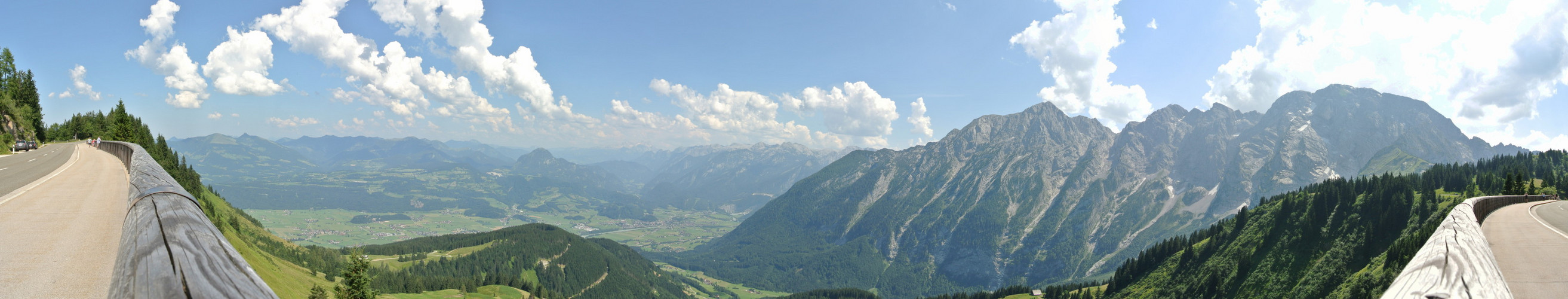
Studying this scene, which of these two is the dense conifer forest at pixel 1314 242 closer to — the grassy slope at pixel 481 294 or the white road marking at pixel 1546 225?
the white road marking at pixel 1546 225

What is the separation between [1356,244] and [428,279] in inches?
9345

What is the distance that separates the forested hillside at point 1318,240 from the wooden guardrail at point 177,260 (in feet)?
430

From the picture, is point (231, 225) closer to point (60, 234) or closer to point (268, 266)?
point (268, 266)

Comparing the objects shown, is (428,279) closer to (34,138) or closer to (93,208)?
(34,138)

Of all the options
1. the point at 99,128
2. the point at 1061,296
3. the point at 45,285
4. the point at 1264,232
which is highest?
the point at 99,128

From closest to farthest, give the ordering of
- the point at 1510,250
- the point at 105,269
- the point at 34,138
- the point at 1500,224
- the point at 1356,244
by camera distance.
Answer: the point at 105,269, the point at 1510,250, the point at 1500,224, the point at 34,138, the point at 1356,244

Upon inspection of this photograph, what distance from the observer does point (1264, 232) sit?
166 m

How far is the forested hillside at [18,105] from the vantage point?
67250 millimetres

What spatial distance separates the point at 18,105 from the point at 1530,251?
465 feet

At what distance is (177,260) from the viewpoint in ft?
9.53

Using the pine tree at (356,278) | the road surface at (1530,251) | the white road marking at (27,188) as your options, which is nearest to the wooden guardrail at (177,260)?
the road surface at (1530,251)

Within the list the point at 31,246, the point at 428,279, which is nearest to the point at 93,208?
the point at 31,246

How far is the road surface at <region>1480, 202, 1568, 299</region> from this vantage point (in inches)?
357

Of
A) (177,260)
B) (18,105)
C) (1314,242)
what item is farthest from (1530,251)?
(1314,242)
